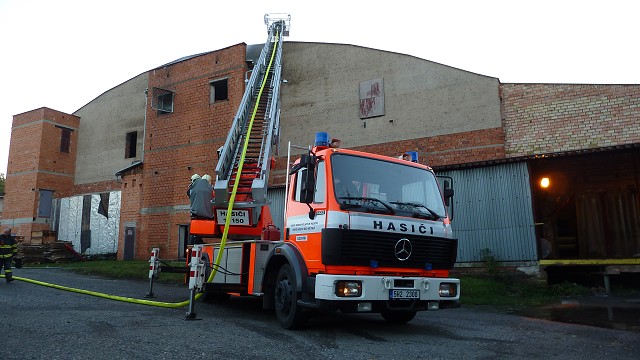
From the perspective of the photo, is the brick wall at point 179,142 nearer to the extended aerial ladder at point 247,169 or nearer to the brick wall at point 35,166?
the brick wall at point 35,166

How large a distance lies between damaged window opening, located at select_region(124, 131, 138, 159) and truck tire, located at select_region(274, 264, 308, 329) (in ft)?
74.6

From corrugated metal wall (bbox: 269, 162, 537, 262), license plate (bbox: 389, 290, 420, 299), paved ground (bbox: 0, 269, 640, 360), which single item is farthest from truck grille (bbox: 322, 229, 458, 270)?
corrugated metal wall (bbox: 269, 162, 537, 262)

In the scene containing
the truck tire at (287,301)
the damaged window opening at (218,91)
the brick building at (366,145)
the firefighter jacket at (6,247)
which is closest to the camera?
the truck tire at (287,301)

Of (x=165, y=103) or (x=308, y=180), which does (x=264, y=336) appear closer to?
(x=308, y=180)

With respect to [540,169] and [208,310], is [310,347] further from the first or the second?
[540,169]

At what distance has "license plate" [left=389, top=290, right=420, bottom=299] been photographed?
5595 mm

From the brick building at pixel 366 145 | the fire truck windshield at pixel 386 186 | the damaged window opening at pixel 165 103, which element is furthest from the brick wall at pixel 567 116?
the damaged window opening at pixel 165 103

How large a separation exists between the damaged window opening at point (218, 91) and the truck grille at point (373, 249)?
677 inches

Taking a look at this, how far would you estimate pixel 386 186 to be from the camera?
20.2 ft

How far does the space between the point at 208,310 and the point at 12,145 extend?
93.1ft

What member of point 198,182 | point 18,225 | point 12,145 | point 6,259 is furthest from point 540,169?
point 12,145

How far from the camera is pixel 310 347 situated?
16.8 feet

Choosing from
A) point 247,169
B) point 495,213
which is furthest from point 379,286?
point 495,213

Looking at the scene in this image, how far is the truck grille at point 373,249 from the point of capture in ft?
17.9
